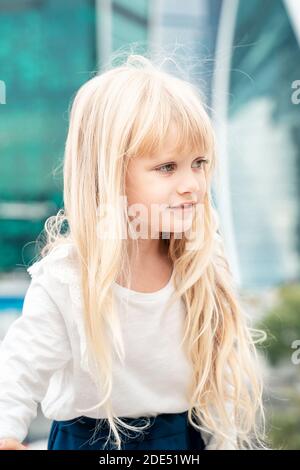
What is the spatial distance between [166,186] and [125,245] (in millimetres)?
131

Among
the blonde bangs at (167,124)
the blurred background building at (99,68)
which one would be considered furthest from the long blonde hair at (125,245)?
the blurred background building at (99,68)

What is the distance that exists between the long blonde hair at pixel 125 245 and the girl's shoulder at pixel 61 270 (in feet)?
0.05

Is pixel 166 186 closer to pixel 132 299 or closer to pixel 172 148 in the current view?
pixel 172 148

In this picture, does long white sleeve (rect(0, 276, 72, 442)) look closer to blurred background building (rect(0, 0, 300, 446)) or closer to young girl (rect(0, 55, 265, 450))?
young girl (rect(0, 55, 265, 450))

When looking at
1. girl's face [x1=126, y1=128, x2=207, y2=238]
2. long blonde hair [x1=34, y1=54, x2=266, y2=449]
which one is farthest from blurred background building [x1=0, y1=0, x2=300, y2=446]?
girl's face [x1=126, y1=128, x2=207, y2=238]

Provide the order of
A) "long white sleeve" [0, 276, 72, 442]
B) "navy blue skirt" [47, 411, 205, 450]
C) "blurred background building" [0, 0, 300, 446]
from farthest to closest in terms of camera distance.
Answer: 1. "blurred background building" [0, 0, 300, 446]
2. "navy blue skirt" [47, 411, 205, 450]
3. "long white sleeve" [0, 276, 72, 442]

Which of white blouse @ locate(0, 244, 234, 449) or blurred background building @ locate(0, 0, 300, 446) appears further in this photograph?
blurred background building @ locate(0, 0, 300, 446)

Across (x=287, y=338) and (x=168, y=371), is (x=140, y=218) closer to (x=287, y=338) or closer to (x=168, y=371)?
(x=168, y=371)

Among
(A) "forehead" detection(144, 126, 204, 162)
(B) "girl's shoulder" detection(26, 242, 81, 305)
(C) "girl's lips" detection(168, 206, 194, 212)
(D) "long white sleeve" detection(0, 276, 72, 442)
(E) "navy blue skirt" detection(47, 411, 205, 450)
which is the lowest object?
(E) "navy blue skirt" detection(47, 411, 205, 450)

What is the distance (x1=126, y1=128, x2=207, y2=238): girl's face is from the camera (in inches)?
42.5

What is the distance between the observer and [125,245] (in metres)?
1.14

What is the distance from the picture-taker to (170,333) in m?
1.15

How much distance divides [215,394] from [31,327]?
1.12 feet

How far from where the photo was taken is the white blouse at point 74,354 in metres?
1.06
